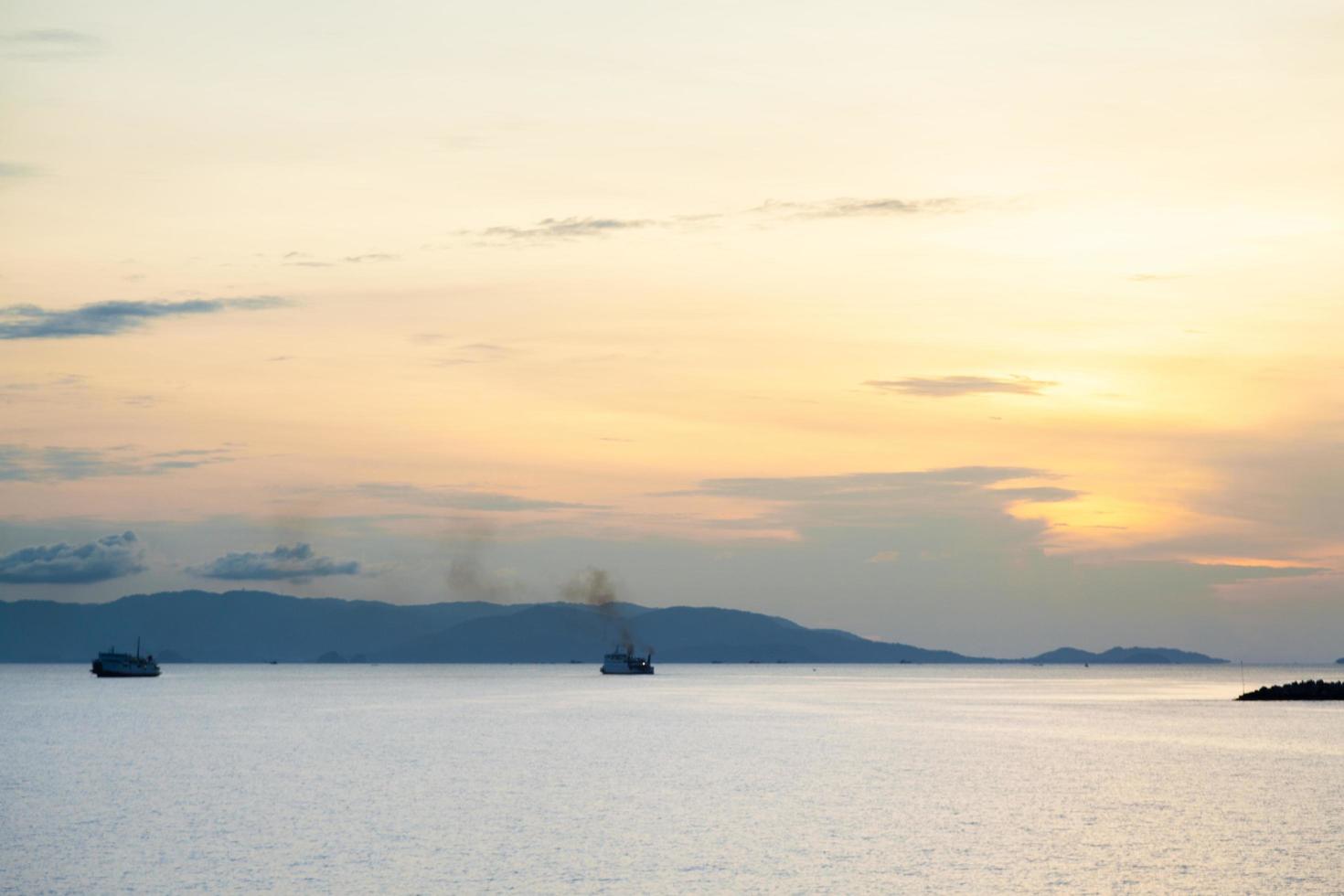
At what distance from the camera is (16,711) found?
184125 mm

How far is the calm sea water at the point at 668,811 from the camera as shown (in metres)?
52.5

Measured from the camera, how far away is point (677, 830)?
6419cm

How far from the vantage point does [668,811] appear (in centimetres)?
7119

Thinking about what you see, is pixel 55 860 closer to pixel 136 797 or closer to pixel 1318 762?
pixel 136 797

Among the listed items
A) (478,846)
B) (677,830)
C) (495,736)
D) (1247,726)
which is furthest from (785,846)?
(1247,726)

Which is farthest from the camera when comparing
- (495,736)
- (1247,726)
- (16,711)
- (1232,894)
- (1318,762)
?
(16,711)

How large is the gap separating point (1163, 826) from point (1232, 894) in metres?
17.1

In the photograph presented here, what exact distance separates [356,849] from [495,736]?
68.8 metres

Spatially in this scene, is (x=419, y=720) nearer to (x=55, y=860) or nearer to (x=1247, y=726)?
(x=1247, y=726)

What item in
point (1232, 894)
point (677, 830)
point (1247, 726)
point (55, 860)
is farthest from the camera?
point (1247, 726)

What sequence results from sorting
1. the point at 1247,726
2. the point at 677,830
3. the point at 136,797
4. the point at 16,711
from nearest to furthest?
the point at 677,830 < the point at 136,797 < the point at 1247,726 < the point at 16,711

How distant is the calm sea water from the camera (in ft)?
172

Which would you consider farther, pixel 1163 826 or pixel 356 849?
pixel 1163 826

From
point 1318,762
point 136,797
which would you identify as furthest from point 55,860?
point 1318,762
